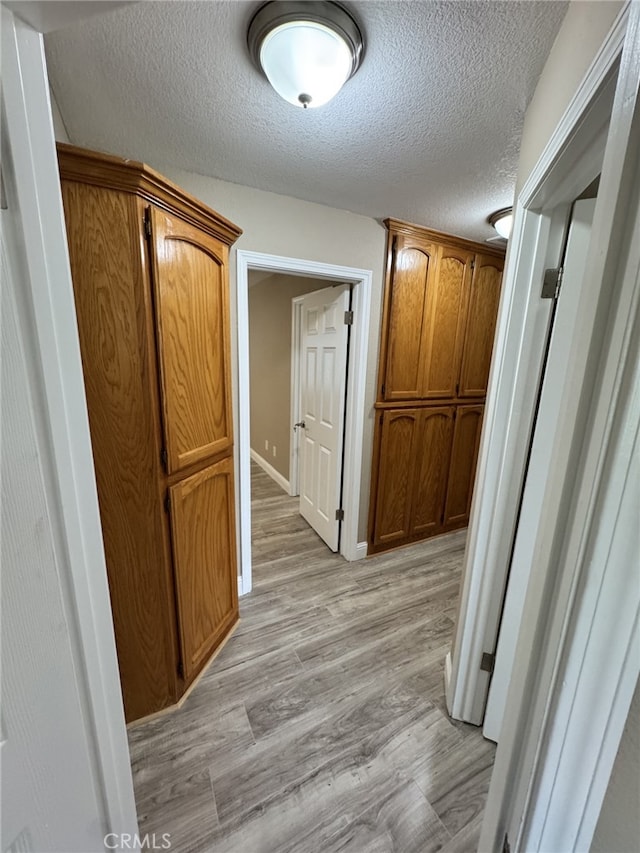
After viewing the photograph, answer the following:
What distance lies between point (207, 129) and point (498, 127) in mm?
1145

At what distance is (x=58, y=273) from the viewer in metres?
0.53

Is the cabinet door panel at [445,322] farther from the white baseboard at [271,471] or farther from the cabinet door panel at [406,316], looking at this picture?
the white baseboard at [271,471]

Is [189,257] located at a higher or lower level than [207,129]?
lower

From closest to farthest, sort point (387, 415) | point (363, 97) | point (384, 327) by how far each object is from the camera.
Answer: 1. point (363, 97)
2. point (384, 327)
3. point (387, 415)

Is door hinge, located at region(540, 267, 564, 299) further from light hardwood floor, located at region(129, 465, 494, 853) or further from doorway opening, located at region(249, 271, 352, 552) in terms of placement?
A: light hardwood floor, located at region(129, 465, 494, 853)

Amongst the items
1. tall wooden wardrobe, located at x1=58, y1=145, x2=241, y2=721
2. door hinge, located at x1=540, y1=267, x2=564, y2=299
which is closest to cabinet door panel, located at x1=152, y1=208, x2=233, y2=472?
tall wooden wardrobe, located at x1=58, y1=145, x2=241, y2=721

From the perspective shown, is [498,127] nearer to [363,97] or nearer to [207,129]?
[363,97]

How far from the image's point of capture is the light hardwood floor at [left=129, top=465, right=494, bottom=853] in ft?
3.61

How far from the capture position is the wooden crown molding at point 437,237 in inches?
85.4

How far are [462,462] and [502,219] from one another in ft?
5.92

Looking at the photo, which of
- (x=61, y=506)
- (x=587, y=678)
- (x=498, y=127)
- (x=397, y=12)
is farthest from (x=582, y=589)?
(x=498, y=127)

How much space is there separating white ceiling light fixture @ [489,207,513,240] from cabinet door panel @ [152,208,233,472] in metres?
1.66

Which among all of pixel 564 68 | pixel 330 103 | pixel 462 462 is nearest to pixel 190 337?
pixel 330 103

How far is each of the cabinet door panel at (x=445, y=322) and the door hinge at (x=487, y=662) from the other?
168 centimetres
